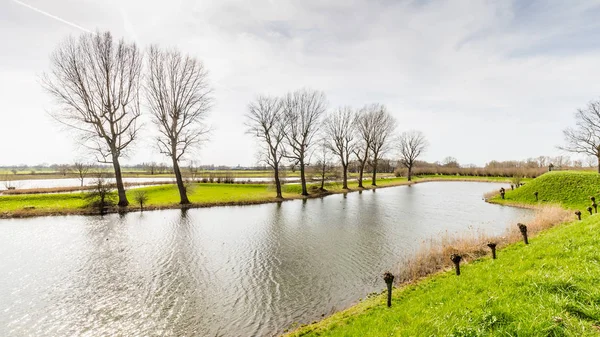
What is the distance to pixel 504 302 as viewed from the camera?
587 cm

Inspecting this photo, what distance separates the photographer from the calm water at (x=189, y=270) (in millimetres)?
8461

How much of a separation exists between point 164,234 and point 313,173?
1508 inches

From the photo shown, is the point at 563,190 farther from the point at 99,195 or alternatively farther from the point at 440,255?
the point at 99,195

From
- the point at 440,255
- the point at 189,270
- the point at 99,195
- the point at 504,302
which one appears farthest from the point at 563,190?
the point at 99,195

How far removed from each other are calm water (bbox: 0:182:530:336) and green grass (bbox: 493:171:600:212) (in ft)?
36.4

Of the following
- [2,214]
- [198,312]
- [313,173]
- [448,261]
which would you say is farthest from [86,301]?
[313,173]

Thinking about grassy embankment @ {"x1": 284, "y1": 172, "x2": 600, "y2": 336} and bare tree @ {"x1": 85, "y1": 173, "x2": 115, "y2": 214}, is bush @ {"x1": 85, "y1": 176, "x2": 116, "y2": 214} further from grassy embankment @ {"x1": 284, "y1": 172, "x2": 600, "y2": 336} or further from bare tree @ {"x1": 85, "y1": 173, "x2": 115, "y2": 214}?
grassy embankment @ {"x1": 284, "y1": 172, "x2": 600, "y2": 336}

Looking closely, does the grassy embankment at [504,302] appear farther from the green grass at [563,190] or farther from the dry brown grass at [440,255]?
the green grass at [563,190]

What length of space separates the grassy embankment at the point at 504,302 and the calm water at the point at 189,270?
1.82 metres

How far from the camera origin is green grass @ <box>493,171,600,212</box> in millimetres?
27484

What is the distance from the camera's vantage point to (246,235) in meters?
18.8

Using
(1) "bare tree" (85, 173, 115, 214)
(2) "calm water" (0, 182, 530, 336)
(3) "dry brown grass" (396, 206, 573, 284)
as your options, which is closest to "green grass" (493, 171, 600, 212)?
(2) "calm water" (0, 182, 530, 336)

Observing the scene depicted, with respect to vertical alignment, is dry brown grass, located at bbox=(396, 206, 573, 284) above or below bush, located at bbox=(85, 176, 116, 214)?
below

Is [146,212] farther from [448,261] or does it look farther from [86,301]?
[448,261]
